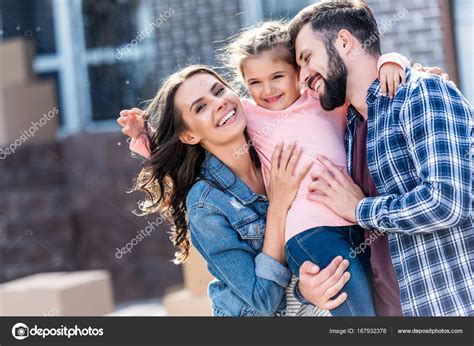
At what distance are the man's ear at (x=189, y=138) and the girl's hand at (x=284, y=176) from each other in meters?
0.17

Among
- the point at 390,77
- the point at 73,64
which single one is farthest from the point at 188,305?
the point at 73,64

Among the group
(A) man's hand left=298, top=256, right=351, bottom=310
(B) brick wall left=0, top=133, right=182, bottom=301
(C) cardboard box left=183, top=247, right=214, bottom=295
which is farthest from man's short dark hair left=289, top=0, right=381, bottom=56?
(B) brick wall left=0, top=133, right=182, bottom=301

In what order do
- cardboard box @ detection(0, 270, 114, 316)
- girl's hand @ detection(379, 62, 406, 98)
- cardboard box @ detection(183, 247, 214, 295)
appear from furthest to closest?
cardboard box @ detection(0, 270, 114, 316) → cardboard box @ detection(183, 247, 214, 295) → girl's hand @ detection(379, 62, 406, 98)

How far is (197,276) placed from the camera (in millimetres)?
2838

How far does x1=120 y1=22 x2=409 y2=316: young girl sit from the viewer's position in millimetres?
1763

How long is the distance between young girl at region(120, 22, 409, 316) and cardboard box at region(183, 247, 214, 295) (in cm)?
81

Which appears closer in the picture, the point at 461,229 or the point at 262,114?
the point at 461,229

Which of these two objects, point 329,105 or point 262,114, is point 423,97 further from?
point 262,114

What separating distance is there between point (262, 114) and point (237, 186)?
0.57 feet

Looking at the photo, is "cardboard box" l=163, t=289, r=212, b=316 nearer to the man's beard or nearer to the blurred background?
the blurred background

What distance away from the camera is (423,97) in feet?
5.42
